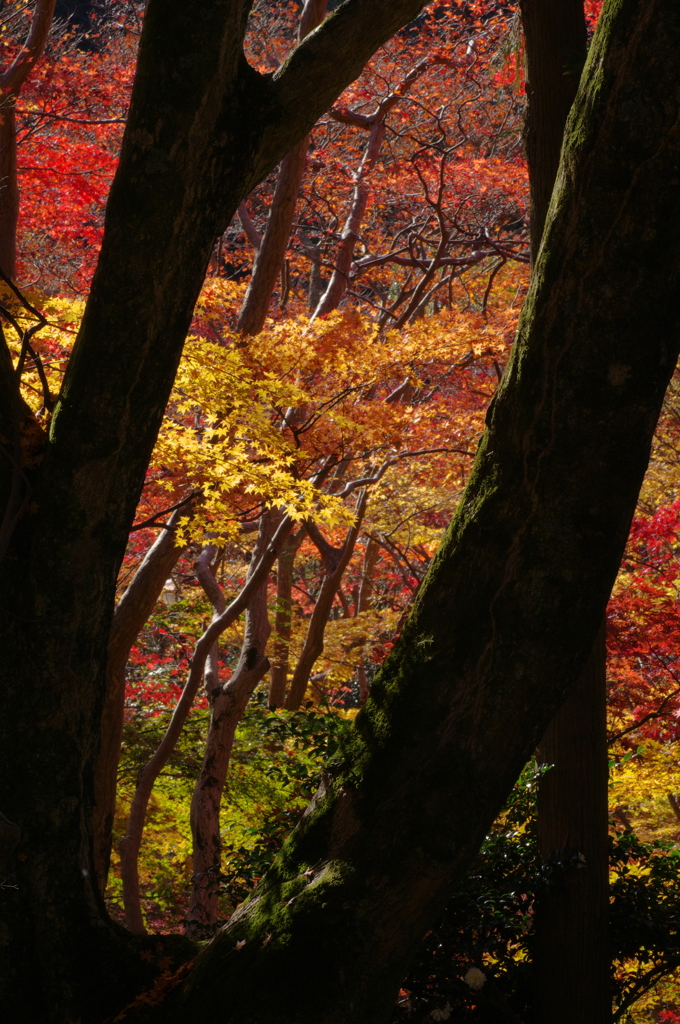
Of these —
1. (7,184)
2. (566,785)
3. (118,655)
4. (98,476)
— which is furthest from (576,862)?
(7,184)

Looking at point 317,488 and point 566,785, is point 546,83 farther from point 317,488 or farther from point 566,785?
point 317,488

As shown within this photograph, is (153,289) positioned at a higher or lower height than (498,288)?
lower

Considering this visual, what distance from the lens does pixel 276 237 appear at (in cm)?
633

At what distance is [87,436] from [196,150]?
91 centimetres

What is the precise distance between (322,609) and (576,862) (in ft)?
19.6

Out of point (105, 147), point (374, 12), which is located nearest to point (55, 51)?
point (105, 147)

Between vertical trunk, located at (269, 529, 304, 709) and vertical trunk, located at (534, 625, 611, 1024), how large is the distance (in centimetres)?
696

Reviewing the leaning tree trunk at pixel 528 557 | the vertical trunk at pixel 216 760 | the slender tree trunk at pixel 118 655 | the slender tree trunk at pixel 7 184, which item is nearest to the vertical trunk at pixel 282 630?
the vertical trunk at pixel 216 760

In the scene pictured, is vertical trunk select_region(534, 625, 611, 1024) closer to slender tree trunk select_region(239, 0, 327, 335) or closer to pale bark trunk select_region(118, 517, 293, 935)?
pale bark trunk select_region(118, 517, 293, 935)

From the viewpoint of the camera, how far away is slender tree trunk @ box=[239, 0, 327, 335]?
6.22 meters

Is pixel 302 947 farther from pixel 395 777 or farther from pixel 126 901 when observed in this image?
pixel 126 901

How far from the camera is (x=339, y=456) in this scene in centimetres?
674

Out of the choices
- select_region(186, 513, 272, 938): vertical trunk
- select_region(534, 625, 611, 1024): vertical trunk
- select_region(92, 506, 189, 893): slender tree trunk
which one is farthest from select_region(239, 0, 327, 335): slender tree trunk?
select_region(534, 625, 611, 1024): vertical trunk

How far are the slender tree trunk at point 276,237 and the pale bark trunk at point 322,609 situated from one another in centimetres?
323
